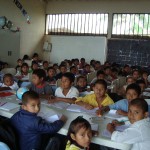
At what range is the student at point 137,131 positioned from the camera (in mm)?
1771

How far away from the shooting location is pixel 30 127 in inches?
81.2

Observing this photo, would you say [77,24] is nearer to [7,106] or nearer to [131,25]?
[131,25]

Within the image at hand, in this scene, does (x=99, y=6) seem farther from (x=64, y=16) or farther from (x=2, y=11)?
(x=2, y=11)

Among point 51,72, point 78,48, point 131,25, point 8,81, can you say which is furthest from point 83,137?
point 78,48

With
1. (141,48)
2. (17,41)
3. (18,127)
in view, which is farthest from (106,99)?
(17,41)

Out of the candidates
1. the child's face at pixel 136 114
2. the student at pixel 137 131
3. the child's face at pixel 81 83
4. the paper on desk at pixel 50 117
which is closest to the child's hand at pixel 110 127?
the student at pixel 137 131

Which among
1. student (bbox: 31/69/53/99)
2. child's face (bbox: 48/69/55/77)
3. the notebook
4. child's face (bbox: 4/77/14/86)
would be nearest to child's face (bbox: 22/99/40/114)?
the notebook

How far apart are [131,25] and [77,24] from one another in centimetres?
222

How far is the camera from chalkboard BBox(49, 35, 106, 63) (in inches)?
357

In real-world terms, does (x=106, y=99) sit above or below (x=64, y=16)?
below

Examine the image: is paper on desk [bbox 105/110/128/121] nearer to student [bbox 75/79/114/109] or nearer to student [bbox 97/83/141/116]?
student [bbox 97/83/141/116]

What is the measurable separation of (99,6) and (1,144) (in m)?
8.10

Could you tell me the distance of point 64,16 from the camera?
9867mm

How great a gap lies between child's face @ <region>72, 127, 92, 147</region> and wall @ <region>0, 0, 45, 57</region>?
722cm
